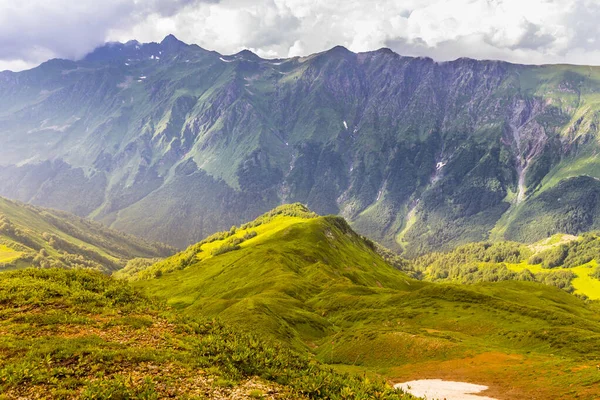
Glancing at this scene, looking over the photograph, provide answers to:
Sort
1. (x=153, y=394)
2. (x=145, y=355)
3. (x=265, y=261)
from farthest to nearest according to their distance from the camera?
1. (x=265, y=261)
2. (x=145, y=355)
3. (x=153, y=394)

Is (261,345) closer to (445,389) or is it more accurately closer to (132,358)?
(132,358)

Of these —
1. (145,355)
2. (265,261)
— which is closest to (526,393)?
(145,355)

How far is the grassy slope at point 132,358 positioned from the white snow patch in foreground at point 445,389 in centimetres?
2932

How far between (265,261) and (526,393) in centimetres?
13871

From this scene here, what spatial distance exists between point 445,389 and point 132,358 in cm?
4567

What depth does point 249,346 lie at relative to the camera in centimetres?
2777

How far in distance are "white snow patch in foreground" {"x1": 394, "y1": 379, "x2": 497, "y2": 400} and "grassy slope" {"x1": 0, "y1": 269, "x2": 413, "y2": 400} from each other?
29318 mm

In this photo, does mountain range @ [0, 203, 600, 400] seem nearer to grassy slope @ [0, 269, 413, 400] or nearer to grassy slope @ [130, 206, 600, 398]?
grassy slope @ [0, 269, 413, 400]

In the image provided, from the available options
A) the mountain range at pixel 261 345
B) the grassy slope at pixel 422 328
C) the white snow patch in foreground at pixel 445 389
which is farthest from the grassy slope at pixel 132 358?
the grassy slope at pixel 422 328

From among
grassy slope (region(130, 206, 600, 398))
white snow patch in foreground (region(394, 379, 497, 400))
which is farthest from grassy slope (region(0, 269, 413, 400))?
grassy slope (region(130, 206, 600, 398))

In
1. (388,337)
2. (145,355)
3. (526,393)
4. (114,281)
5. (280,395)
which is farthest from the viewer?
(388,337)

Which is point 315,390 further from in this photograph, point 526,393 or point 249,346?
point 526,393

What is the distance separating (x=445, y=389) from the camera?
172 feet

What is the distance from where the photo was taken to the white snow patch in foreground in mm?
48250
